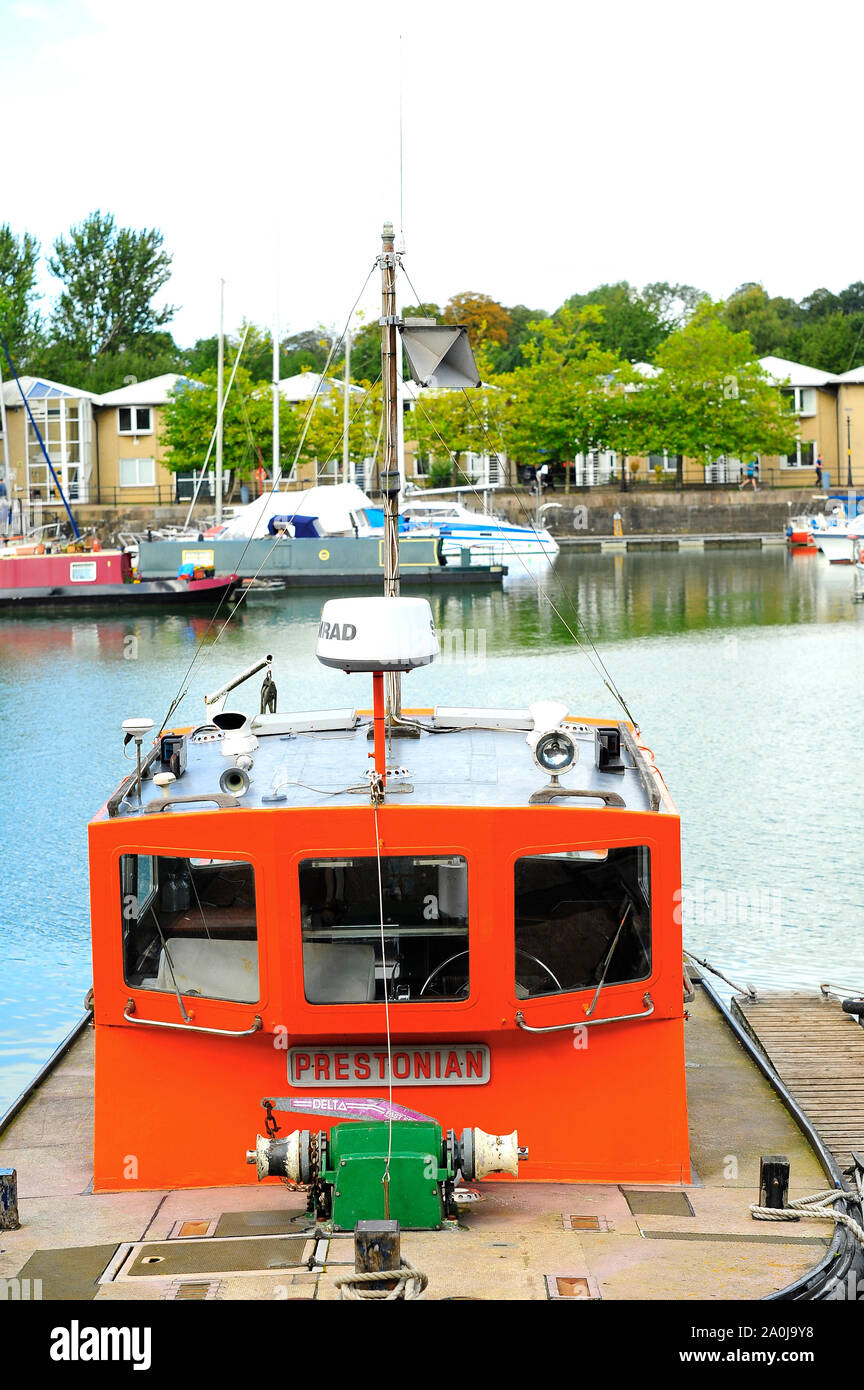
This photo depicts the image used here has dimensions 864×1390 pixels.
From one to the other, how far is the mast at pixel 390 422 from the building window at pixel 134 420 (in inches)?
2972

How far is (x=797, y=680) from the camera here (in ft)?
114

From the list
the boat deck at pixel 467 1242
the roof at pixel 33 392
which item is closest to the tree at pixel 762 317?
the roof at pixel 33 392

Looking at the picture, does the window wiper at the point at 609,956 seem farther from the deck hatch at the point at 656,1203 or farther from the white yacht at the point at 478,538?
the white yacht at the point at 478,538

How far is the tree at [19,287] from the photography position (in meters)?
98.9

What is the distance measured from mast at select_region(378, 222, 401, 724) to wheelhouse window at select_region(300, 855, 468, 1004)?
1958 millimetres

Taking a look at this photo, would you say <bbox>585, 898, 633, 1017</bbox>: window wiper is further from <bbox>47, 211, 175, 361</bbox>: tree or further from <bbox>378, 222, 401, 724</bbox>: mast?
<bbox>47, 211, 175, 361</bbox>: tree

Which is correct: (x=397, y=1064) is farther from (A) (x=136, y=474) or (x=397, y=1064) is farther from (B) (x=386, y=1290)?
(A) (x=136, y=474)

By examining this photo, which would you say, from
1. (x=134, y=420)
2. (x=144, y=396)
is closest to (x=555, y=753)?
(x=134, y=420)

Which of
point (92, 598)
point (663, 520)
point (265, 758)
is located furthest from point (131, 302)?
point (265, 758)

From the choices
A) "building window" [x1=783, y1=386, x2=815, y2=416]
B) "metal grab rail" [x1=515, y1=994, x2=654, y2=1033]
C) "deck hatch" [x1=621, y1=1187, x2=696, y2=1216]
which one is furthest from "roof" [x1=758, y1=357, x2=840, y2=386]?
"deck hatch" [x1=621, y1=1187, x2=696, y2=1216]

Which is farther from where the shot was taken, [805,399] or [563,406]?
[805,399]

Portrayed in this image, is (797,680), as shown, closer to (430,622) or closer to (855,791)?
(855,791)

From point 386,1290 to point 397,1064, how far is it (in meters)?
1.96

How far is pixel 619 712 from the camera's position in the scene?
2941 centimetres
